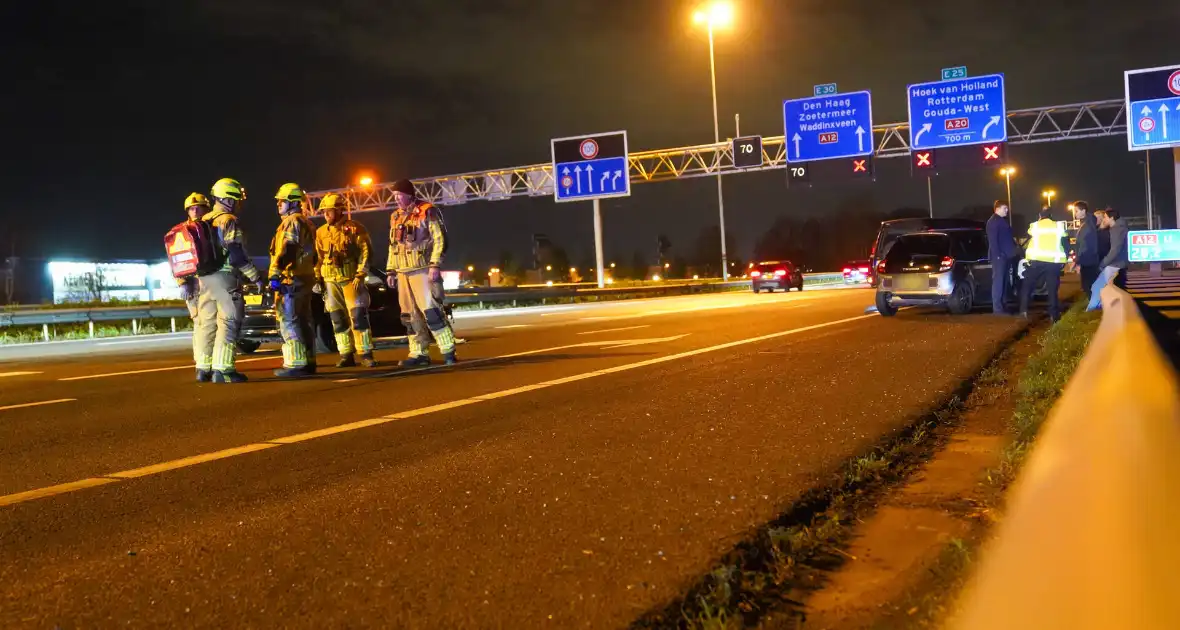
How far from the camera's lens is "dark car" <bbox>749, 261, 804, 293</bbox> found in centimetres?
4041

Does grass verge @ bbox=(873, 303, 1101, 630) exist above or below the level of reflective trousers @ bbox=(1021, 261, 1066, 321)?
below

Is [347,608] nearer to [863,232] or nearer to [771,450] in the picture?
[771,450]

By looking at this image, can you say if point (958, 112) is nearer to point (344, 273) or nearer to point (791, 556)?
point (344, 273)

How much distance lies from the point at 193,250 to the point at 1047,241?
35.1ft

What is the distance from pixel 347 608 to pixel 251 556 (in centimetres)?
74

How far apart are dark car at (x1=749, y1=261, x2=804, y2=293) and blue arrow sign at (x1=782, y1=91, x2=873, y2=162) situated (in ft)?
15.3

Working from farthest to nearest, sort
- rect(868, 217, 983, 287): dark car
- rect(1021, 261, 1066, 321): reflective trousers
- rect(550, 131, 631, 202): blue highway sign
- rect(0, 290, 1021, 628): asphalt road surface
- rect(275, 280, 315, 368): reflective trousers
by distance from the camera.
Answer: rect(550, 131, 631, 202): blue highway sign
rect(868, 217, 983, 287): dark car
rect(1021, 261, 1066, 321): reflective trousers
rect(275, 280, 315, 368): reflective trousers
rect(0, 290, 1021, 628): asphalt road surface

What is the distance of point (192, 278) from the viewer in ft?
29.0

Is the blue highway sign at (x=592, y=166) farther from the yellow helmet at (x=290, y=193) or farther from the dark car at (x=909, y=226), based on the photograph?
the yellow helmet at (x=290, y=193)

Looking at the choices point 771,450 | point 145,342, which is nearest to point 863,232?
point 145,342

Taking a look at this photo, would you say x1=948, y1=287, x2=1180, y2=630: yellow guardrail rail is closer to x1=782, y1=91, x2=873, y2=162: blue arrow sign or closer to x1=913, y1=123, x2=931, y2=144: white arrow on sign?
x1=913, y1=123, x2=931, y2=144: white arrow on sign

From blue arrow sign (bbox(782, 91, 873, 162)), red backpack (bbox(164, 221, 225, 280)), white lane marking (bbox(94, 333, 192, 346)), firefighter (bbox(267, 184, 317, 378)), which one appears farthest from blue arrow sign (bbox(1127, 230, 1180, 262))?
red backpack (bbox(164, 221, 225, 280))

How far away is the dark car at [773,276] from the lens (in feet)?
133

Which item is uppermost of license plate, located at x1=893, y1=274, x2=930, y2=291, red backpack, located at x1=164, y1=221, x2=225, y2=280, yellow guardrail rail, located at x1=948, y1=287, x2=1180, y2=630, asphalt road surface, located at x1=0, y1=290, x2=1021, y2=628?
red backpack, located at x1=164, y1=221, x2=225, y2=280
